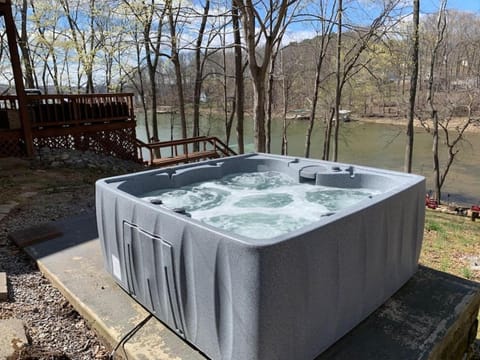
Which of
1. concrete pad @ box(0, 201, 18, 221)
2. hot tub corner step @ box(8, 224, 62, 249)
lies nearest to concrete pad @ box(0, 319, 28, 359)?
hot tub corner step @ box(8, 224, 62, 249)

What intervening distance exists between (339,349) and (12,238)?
3.24 m

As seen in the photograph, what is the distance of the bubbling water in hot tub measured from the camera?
2.83 metres

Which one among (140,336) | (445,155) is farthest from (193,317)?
(445,155)

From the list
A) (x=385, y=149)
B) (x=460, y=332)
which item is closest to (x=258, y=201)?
(x=460, y=332)

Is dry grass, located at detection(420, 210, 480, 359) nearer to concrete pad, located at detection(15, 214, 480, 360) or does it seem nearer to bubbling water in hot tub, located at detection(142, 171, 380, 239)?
concrete pad, located at detection(15, 214, 480, 360)

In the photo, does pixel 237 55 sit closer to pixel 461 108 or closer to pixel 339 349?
pixel 461 108

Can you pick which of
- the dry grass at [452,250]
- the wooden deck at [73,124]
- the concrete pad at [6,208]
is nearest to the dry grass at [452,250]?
Answer: the dry grass at [452,250]

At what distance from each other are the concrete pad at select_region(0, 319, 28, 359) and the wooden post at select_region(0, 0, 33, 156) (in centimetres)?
577

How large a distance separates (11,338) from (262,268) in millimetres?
1450

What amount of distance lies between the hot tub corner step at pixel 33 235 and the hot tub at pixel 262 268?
3.54ft

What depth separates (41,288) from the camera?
270 centimetres

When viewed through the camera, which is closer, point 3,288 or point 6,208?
point 3,288

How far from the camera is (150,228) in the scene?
2.12 m

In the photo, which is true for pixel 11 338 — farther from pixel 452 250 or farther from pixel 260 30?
pixel 260 30
